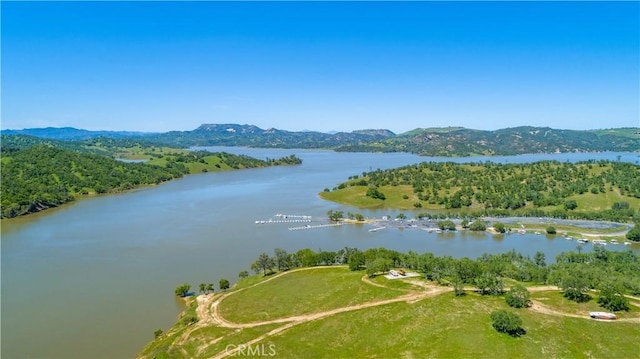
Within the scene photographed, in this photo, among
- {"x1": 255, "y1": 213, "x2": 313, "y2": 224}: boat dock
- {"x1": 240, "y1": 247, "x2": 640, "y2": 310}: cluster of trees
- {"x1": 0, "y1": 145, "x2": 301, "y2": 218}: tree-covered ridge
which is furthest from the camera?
{"x1": 0, "y1": 145, "x2": 301, "y2": 218}: tree-covered ridge

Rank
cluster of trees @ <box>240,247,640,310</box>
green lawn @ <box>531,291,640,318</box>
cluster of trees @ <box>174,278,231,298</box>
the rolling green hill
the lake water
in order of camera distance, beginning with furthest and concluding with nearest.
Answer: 1. cluster of trees @ <box>174,278,231,298</box>
2. the lake water
3. cluster of trees @ <box>240,247,640,310</box>
4. green lawn @ <box>531,291,640,318</box>
5. the rolling green hill

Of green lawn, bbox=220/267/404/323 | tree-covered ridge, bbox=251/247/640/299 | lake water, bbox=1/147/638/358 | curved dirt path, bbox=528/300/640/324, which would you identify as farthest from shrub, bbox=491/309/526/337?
lake water, bbox=1/147/638/358

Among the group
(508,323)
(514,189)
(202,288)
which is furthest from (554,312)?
(514,189)

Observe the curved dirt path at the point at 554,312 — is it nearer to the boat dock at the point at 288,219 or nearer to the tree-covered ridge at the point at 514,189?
the boat dock at the point at 288,219

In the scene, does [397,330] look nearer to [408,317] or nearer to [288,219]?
[408,317]

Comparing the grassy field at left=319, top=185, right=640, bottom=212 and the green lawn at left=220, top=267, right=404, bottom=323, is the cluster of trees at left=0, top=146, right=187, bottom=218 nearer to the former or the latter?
the grassy field at left=319, top=185, right=640, bottom=212
